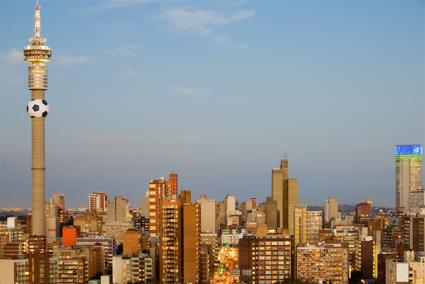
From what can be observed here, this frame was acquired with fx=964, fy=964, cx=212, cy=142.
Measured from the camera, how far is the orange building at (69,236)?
702 inches

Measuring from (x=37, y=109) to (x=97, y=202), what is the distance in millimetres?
3380

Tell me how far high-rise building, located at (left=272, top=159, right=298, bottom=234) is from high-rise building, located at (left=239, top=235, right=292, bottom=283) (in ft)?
13.0

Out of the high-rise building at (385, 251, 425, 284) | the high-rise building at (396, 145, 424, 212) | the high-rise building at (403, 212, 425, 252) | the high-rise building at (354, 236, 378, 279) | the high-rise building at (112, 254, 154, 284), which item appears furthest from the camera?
the high-rise building at (396, 145, 424, 212)

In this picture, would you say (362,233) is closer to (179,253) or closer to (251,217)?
(251,217)

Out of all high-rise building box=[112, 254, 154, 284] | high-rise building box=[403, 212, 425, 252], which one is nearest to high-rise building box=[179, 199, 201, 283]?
high-rise building box=[112, 254, 154, 284]

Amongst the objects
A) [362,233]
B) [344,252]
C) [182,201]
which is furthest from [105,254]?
[362,233]

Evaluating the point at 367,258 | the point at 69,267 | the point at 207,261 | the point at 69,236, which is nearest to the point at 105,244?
the point at 69,236

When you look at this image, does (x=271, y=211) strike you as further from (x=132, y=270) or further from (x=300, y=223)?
(x=132, y=270)

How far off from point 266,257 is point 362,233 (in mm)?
3942

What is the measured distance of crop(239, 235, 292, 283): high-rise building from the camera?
14.2 meters

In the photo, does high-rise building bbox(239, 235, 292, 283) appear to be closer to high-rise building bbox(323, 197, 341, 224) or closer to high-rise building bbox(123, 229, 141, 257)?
high-rise building bbox(123, 229, 141, 257)

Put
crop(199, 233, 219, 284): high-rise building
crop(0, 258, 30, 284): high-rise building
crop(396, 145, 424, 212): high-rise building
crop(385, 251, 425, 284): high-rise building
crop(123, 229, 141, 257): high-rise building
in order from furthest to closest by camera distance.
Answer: crop(396, 145, 424, 212): high-rise building < crop(123, 229, 141, 257): high-rise building < crop(199, 233, 219, 284): high-rise building < crop(0, 258, 30, 284): high-rise building < crop(385, 251, 425, 284): high-rise building

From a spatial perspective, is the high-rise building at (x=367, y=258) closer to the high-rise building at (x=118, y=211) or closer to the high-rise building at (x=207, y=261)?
the high-rise building at (x=207, y=261)

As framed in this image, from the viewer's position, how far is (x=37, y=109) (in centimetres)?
1970
